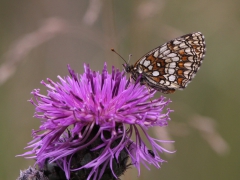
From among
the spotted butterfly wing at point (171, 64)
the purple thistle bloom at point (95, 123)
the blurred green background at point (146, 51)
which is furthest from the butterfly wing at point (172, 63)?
the blurred green background at point (146, 51)

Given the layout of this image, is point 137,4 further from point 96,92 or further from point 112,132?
point 112,132

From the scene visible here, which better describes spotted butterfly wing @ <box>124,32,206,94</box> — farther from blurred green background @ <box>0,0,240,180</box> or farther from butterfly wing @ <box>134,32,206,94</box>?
blurred green background @ <box>0,0,240,180</box>

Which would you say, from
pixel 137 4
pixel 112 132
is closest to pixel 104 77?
pixel 112 132

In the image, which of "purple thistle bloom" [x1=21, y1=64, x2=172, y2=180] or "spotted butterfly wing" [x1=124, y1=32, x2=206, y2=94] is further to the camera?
"spotted butterfly wing" [x1=124, y1=32, x2=206, y2=94]

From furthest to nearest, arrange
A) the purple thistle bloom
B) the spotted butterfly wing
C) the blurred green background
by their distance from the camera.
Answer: the blurred green background → the spotted butterfly wing → the purple thistle bloom

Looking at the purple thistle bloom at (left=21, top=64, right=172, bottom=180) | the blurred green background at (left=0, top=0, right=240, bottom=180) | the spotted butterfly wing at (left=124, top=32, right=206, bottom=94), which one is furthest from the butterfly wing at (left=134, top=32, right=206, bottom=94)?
the blurred green background at (left=0, top=0, right=240, bottom=180)

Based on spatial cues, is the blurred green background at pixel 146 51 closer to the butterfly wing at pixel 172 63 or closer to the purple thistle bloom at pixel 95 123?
the butterfly wing at pixel 172 63
